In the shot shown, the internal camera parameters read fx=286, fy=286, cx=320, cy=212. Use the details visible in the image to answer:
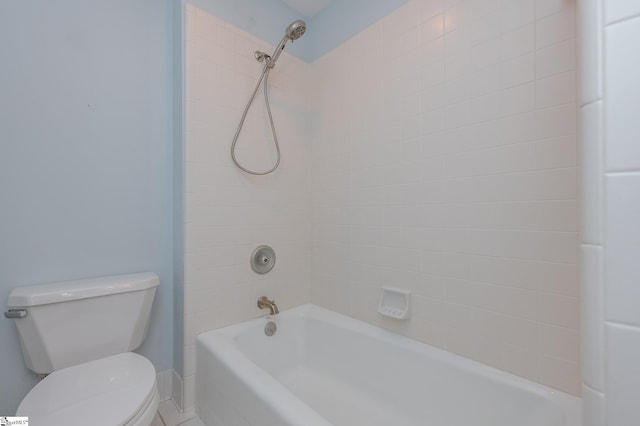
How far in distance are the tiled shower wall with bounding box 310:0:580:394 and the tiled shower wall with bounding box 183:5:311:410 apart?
32 centimetres

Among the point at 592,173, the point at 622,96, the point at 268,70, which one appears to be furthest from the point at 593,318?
the point at 268,70

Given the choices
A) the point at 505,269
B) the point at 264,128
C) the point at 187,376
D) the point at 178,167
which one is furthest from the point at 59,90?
the point at 505,269

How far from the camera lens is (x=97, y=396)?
973 millimetres

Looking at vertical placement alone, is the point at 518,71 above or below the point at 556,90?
above

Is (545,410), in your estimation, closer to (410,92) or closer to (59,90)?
(410,92)

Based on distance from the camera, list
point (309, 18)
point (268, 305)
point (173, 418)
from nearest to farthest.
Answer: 1. point (173, 418)
2. point (268, 305)
3. point (309, 18)

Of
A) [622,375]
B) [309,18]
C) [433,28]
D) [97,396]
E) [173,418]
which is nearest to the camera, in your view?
[622,375]

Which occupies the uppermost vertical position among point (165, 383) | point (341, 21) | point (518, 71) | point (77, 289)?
point (341, 21)

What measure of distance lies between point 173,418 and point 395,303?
1.24 metres

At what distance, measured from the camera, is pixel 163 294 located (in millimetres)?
1545

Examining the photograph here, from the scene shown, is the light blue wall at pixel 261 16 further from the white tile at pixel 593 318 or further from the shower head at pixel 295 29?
the white tile at pixel 593 318

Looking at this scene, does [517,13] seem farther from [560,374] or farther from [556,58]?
[560,374]

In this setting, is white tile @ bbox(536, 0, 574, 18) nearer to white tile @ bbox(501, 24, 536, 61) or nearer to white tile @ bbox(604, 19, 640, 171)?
white tile @ bbox(501, 24, 536, 61)

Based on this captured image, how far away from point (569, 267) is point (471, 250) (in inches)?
12.2
